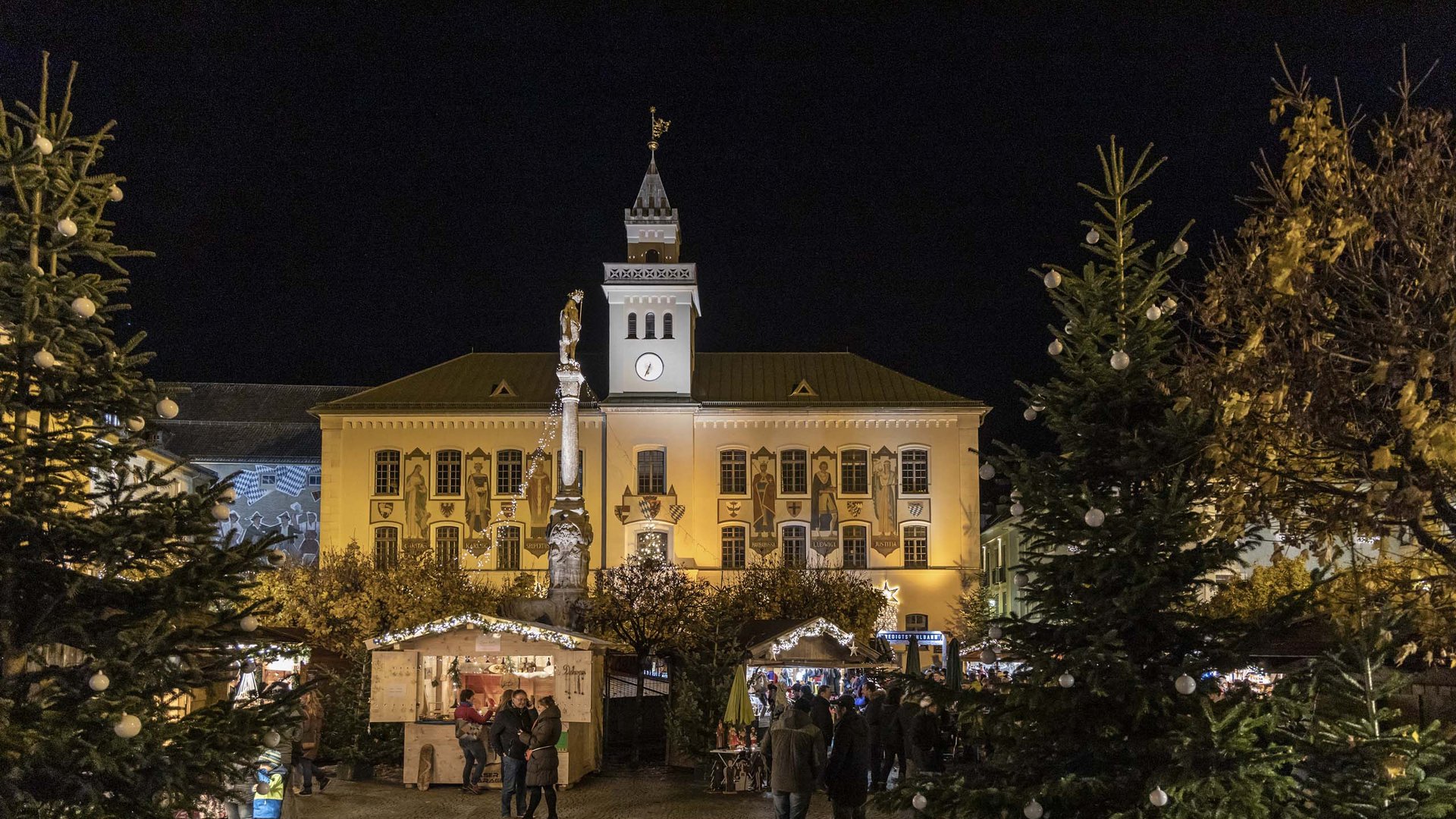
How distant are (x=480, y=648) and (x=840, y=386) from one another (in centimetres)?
3309

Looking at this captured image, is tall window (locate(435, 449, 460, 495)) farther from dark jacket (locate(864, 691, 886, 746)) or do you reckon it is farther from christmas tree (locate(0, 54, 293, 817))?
christmas tree (locate(0, 54, 293, 817))

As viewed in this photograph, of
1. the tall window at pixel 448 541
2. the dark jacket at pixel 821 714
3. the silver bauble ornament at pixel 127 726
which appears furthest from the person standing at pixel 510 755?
the tall window at pixel 448 541

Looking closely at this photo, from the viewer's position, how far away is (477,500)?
49062 millimetres

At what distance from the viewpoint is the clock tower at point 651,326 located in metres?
49.9

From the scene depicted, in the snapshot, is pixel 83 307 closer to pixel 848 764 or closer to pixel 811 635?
pixel 848 764

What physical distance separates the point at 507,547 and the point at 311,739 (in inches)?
1142

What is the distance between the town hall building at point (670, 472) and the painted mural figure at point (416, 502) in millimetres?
60

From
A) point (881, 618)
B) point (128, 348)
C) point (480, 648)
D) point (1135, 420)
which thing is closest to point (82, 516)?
point (128, 348)

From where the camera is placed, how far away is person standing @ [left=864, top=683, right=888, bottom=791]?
56.0ft

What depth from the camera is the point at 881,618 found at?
1807 inches

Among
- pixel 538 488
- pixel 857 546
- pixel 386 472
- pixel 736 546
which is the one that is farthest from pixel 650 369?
pixel 386 472

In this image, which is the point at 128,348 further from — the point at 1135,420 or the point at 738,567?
the point at 738,567

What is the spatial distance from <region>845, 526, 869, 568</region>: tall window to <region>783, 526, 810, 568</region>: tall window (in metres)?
1.40

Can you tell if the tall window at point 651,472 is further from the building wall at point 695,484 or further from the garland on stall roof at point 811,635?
the garland on stall roof at point 811,635
